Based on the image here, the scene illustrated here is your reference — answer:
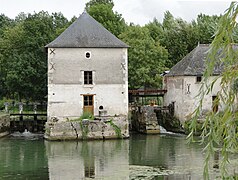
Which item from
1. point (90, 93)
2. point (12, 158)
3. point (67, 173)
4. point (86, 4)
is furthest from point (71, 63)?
point (86, 4)

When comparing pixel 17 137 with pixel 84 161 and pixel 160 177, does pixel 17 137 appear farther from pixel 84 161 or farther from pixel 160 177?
pixel 160 177

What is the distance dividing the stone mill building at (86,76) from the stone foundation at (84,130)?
105cm

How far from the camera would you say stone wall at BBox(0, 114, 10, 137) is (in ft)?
78.9

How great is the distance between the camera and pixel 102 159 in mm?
15938

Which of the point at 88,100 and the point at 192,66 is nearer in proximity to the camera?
the point at 88,100

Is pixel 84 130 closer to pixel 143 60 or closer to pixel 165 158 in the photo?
pixel 165 158

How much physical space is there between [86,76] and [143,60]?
9.98 meters

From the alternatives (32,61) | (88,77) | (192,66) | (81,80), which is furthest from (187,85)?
(32,61)

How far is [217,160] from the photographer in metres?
14.5

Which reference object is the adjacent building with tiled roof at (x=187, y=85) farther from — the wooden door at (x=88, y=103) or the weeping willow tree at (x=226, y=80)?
the weeping willow tree at (x=226, y=80)

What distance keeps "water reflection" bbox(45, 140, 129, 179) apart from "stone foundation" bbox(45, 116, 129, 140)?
0.61 m

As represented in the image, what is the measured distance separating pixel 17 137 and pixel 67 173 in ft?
35.3

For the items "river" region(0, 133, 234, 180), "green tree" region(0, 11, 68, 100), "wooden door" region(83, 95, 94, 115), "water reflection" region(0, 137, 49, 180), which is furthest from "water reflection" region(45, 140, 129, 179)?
A: "green tree" region(0, 11, 68, 100)

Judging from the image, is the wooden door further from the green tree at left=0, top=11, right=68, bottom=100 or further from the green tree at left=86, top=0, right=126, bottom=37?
the green tree at left=86, top=0, right=126, bottom=37
